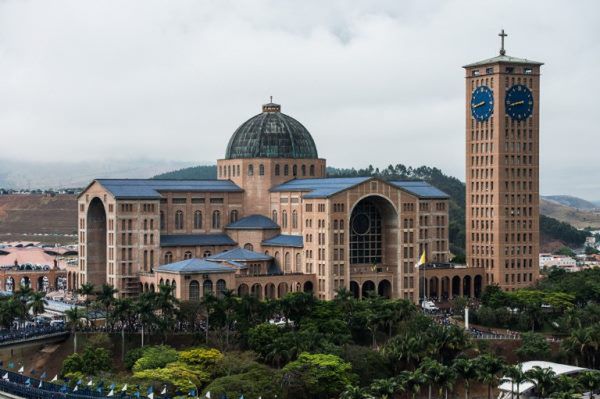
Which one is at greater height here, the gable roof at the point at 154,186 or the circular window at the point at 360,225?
the gable roof at the point at 154,186

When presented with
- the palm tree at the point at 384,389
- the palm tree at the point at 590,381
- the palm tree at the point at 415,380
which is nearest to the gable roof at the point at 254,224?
the palm tree at the point at 415,380

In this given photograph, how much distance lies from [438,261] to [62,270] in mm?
51575

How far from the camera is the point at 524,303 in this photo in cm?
13925

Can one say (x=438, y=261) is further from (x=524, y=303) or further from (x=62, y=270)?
(x=62, y=270)

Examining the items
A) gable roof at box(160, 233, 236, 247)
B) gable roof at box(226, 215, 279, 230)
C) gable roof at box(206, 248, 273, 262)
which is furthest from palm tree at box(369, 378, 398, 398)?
gable roof at box(226, 215, 279, 230)

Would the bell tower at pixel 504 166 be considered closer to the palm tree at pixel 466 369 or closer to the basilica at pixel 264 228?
the basilica at pixel 264 228

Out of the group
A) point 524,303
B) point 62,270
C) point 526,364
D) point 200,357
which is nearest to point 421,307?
point 524,303

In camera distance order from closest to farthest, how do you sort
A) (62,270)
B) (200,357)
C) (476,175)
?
1. (200,357)
2. (476,175)
3. (62,270)

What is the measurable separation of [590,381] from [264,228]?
5725 cm

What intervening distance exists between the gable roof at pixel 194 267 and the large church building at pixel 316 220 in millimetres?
175

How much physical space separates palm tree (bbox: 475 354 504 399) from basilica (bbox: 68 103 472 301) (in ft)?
119

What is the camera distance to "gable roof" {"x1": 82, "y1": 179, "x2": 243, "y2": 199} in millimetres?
145875

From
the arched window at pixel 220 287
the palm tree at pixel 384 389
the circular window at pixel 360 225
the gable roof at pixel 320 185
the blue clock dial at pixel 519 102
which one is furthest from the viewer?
the blue clock dial at pixel 519 102

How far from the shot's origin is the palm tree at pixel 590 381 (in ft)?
342
